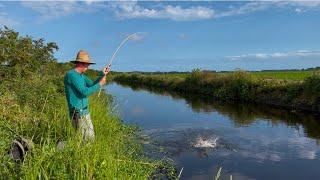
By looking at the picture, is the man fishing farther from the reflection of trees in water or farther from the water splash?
the reflection of trees in water

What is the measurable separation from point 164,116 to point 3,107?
1471 centimetres

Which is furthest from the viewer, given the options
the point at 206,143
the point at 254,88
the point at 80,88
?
the point at 254,88

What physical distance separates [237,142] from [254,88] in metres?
18.1

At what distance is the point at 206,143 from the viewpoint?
50.1 feet

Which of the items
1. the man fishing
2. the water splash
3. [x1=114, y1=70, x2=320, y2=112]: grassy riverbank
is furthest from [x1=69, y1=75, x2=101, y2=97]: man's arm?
[x1=114, y1=70, x2=320, y2=112]: grassy riverbank

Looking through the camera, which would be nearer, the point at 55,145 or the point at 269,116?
the point at 55,145

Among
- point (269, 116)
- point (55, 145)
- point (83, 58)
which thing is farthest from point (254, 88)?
point (55, 145)

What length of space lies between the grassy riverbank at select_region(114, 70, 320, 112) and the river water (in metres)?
1.77

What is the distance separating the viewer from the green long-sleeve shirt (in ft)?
26.5

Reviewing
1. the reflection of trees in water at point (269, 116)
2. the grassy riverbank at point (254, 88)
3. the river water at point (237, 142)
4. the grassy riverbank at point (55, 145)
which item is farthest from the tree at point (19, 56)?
the grassy riverbank at point (254, 88)

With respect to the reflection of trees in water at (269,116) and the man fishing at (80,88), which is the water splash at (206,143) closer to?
the reflection of trees in water at (269,116)

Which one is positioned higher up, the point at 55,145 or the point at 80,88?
the point at 80,88

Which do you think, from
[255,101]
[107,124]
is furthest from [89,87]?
[255,101]

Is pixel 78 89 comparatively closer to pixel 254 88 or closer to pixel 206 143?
pixel 206 143
